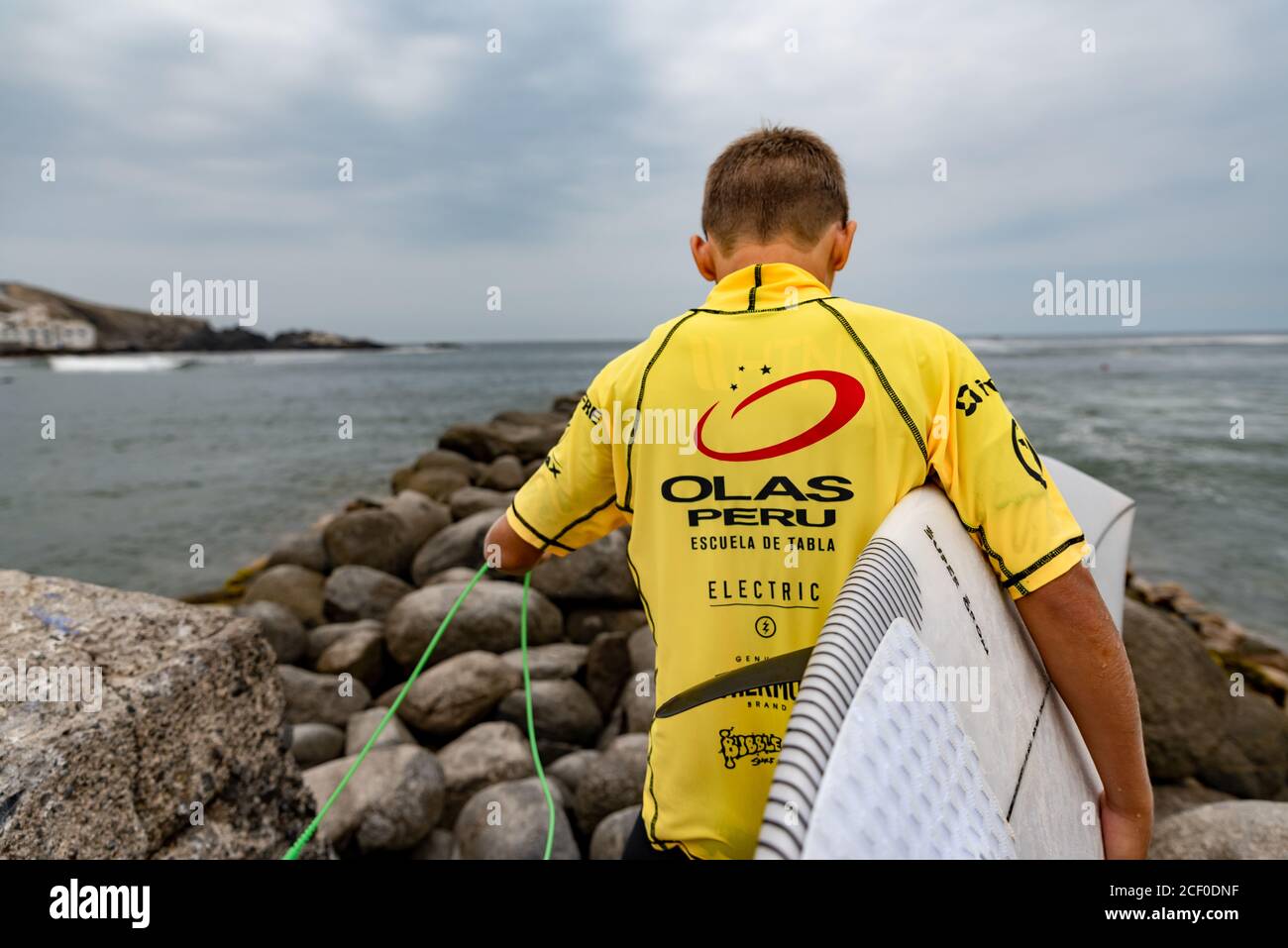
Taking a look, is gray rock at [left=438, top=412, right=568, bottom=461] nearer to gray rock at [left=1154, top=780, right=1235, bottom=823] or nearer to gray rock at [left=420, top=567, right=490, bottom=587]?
gray rock at [left=420, top=567, right=490, bottom=587]

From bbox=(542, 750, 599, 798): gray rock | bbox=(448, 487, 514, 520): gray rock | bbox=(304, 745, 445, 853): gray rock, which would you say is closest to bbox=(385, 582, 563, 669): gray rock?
bbox=(542, 750, 599, 798): gray rock

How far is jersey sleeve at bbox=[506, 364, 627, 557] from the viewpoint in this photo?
1.70m

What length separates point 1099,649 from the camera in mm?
1459

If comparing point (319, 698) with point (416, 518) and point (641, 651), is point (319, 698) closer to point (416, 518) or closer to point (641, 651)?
point (641, 651)

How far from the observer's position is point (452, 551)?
7566 mm

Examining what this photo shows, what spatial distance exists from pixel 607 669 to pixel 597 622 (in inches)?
44.0

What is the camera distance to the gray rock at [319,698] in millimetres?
4848

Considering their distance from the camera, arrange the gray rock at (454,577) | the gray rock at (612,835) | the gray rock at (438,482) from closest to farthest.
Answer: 1. the gray rock at (612,835)
2. the gray rock at (454,577)
3. the gray rock at (438,482)

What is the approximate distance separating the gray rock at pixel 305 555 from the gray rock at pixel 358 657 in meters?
2.57

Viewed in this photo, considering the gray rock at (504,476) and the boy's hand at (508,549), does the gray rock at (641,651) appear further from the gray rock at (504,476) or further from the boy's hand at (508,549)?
the gray rock at (504,476)

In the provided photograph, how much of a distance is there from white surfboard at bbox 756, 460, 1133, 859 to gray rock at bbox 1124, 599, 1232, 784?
319 centimetres

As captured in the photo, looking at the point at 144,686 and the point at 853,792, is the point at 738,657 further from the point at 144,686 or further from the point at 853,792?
the point at 144,686

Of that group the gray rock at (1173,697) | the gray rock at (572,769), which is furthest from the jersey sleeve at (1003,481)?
the gray rock at (1173,697)
